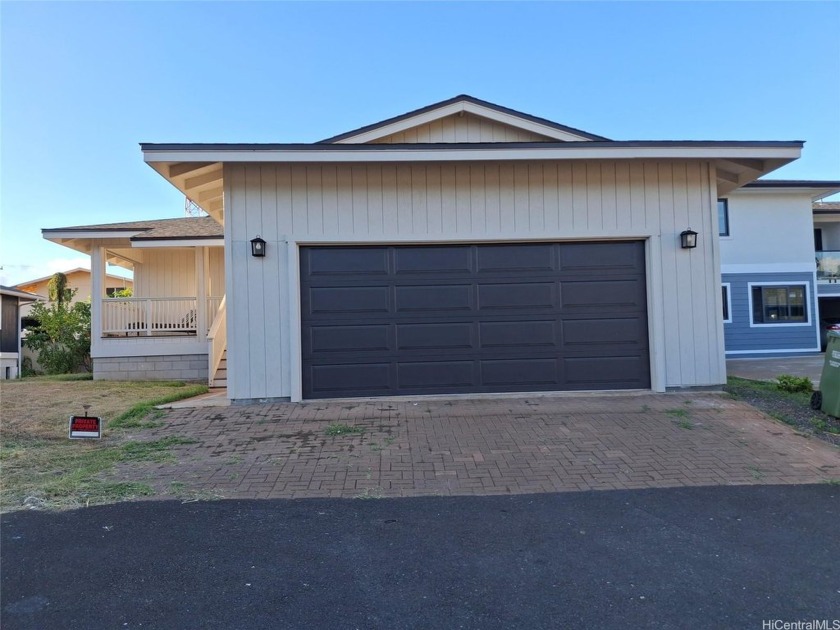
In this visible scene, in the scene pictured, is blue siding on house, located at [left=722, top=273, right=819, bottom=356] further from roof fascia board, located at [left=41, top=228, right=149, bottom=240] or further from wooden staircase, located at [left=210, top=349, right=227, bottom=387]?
roof fascia board, located at [left=41, top=228, right=149, bottom=240]

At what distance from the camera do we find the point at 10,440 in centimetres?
634

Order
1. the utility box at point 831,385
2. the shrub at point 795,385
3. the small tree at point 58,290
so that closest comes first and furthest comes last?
the utility box at point 831,385 → the shrub at point 795,385 → the small tree at point 58,290

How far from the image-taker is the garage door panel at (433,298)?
26.6ft

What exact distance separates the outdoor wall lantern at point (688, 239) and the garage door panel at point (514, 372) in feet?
8.72

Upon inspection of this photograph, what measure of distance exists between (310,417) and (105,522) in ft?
10.8

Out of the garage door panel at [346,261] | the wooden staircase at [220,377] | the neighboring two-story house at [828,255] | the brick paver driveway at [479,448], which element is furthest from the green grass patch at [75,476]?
the neighboring two-story house at [828,255]

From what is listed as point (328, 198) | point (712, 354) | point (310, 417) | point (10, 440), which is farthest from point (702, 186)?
point (10, 440)

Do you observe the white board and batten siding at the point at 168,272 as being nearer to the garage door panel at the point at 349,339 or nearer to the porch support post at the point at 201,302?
the porch support post at the point at 201,302

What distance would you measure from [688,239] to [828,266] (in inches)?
604

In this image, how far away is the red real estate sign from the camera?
6.19 metres

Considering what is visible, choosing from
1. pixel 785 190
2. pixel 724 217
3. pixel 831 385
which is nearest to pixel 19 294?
pixel 831 385

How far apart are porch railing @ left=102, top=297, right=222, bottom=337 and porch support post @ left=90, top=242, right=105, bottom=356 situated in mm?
134

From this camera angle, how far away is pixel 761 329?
1739 cm

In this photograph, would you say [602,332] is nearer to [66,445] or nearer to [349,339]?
[349,339]
